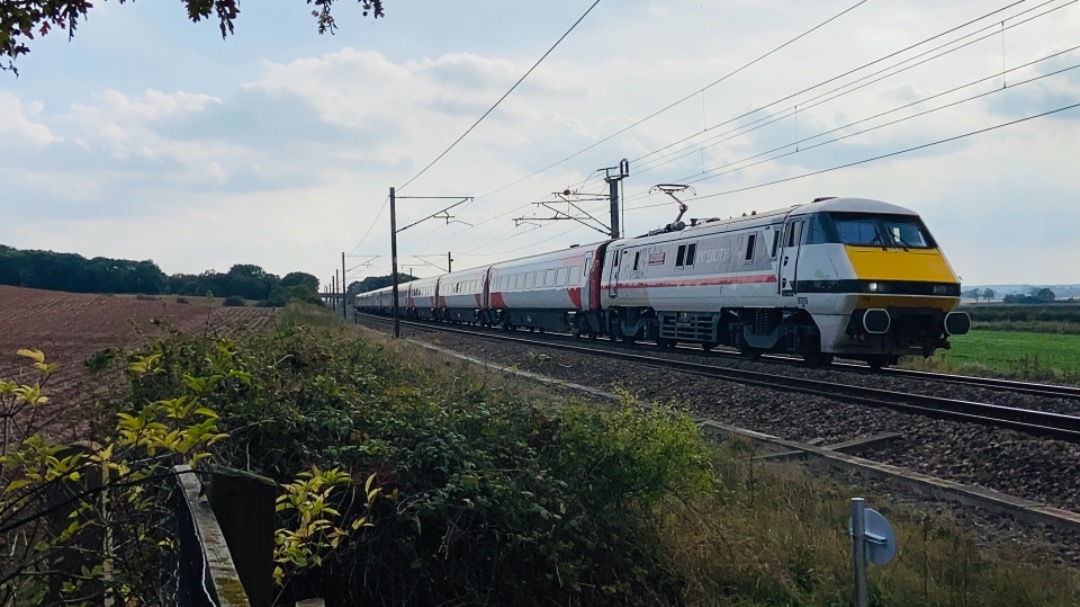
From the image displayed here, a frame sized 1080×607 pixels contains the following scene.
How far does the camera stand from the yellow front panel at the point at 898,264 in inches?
647

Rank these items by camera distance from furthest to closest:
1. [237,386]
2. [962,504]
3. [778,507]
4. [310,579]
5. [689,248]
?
[689,248] → [962,504] → [778,507] → [237,386] → [310,579]

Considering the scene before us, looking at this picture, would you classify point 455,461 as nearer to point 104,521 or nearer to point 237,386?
point 237,386

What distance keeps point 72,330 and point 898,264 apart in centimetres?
Result: 2302

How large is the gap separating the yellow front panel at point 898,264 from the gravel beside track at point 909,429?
1775 millimetres

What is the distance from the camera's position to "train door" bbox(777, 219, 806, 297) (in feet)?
57.6

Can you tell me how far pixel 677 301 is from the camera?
74.6ft

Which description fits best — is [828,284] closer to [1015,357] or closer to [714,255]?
[714,255]

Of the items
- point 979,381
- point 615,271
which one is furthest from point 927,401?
point 615,271

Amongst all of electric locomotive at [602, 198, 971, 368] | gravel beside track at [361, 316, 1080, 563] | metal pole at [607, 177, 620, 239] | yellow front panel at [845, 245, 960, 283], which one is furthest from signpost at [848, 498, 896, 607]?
metal pole at [607, 177, 620, 239]

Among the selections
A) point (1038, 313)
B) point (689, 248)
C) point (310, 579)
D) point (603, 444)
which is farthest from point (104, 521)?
point (1038, 313)

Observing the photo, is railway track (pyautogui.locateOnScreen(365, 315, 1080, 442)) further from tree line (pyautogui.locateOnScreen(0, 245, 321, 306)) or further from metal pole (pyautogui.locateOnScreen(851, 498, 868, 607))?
tree line (pyautogui.locateOnScreen(0, 245, 321, 306))

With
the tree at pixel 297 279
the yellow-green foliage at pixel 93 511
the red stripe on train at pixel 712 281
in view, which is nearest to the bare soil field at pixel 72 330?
the yellow-green foliage at pixel 93 511

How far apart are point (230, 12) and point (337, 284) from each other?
→ 297 feet

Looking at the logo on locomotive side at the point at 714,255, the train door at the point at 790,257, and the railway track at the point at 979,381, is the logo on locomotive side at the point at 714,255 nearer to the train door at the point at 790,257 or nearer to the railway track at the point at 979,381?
the railway track at the point at 979,381
